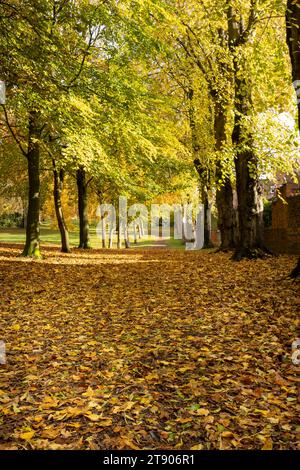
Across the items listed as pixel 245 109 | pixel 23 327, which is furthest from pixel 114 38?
pixel 23 327

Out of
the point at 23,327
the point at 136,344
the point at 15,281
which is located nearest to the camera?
the point at 136,344

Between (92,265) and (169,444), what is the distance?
491 inches

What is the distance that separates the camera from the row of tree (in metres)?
9.64

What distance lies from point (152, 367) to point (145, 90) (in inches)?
453

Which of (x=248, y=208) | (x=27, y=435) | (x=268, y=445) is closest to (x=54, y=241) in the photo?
(x=248, y=208)

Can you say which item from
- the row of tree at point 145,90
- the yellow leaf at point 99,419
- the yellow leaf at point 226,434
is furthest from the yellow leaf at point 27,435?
the row of tree at point 145,90

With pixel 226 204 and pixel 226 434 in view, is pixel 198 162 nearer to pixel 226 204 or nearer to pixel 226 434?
pixel 226 204

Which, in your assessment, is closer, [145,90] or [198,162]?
[145,90]

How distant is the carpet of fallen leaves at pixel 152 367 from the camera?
3504mm

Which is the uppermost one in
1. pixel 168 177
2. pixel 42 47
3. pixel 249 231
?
pixel 42 47

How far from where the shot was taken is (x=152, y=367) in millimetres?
5020

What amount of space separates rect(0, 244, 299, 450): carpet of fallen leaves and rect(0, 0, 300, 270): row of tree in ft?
13.3

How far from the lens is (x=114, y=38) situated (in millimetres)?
12203

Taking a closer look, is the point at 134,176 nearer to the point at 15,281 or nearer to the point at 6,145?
the point at 6,145
